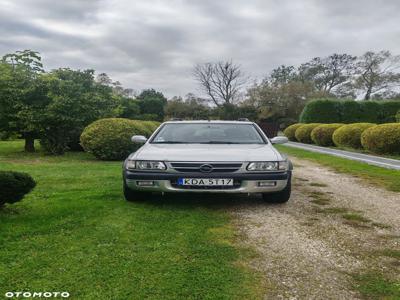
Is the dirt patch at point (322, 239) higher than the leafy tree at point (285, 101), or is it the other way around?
the leafy tree at point (285, 101)

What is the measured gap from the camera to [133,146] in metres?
11.4

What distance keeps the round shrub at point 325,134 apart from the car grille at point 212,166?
1349 cm

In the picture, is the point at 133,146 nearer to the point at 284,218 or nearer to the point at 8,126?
the point at 8,126

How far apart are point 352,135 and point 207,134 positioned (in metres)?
10.1

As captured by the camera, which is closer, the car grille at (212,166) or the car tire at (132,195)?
the car grille at (212,166)

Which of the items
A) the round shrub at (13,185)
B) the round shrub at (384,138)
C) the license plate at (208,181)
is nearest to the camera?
the round shrub at (13,185)

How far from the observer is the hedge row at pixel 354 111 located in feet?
74.3

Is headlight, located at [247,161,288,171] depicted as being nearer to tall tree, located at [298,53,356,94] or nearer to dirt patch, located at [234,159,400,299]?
dirt patch, located at [234,159,400,299]

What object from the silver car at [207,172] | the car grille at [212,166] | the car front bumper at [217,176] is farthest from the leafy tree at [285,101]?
the car grille at [212,166]

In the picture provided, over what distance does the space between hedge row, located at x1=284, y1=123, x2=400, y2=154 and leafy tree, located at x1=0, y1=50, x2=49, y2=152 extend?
11.0 meters

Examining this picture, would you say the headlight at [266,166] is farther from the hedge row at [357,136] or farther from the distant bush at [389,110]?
the distant bush at [389,110]

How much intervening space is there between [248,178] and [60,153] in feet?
31.6

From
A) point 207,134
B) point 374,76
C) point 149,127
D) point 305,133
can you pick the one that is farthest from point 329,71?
point 207,134

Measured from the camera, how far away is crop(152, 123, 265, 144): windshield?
19.1 feet
